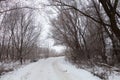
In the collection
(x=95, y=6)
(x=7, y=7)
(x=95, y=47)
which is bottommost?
(x=95, y=47)

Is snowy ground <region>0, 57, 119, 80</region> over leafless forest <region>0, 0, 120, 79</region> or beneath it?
beneath

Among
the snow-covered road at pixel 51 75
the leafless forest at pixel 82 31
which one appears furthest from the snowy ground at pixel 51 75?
the leafless forest at pixel 82 31

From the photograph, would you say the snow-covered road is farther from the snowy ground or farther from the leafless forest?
the leafless forest

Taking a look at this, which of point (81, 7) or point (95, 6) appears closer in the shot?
point (95, 6)

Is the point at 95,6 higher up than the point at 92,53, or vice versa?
the point at 95,6

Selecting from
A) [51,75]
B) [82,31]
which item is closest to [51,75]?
[51,75]

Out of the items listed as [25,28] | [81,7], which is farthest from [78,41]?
[25,28]

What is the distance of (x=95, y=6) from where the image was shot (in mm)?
19500

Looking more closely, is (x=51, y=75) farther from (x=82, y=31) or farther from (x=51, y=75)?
(x=82, y=31)

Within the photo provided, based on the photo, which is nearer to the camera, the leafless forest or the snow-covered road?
the snow-covered road

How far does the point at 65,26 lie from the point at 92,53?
6.57 metres

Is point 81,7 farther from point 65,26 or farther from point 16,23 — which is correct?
point 16,23

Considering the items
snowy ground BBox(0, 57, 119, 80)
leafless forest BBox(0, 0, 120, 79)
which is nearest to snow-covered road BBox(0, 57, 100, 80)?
snowy ground BBox(0, 57, 119, 80)

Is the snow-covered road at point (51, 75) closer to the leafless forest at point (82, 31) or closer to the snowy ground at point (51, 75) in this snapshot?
the snowy ground at point (51, 75)
